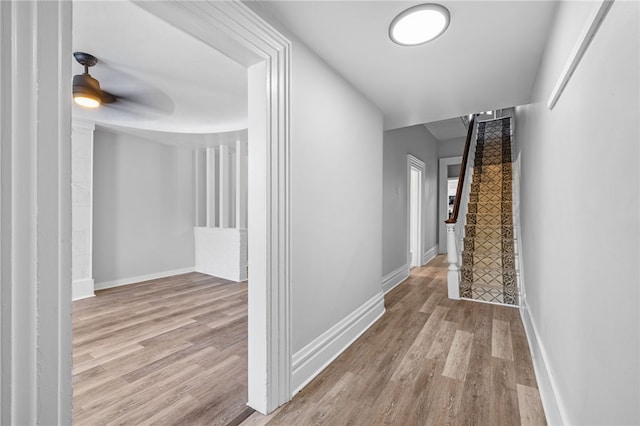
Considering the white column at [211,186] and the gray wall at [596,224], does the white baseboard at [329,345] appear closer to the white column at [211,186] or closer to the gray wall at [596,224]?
the gray wall at [596,224]

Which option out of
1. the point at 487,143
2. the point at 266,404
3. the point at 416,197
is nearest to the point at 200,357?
the point at 266,404

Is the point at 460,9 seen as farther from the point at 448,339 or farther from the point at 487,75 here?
the point at 448,339

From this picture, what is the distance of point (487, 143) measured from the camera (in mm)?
5719

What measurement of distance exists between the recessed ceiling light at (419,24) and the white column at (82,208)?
4.05 metres

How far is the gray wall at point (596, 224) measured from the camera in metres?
0.64

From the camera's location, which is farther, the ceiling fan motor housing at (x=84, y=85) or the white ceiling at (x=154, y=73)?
the ceiling fan motor housing at (x=84, y=85)

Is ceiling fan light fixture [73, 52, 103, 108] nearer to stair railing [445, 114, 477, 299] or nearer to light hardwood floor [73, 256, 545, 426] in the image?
light hardwood floor [73, 256, 545, 426]

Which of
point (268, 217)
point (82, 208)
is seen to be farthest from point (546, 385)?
point (82, 208)

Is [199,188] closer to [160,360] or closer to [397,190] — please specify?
[397,190]

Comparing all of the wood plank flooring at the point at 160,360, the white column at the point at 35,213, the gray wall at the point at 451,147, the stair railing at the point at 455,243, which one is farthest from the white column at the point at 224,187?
the gray wall at the point at 451,147

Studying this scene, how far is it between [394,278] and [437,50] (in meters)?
3.00

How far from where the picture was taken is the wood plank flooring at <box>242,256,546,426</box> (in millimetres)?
1499

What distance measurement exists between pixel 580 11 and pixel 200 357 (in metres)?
2.83

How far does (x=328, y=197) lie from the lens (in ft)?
6.73
